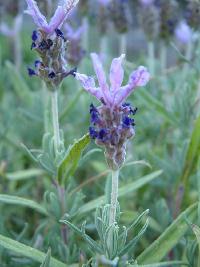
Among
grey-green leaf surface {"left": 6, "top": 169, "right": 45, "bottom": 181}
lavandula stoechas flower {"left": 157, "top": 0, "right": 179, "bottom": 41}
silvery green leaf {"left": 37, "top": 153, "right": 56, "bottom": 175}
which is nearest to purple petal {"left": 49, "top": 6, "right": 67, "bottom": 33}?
silvery green leaf {"left": 37, "top": 153, "right": 56, "bottom": 175}

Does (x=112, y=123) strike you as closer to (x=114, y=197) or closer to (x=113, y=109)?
(x=113, y=109)

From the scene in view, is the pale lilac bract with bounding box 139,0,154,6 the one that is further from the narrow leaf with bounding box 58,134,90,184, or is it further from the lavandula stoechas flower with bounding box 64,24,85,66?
the narrow leaf with bounding box 58,134,90,184

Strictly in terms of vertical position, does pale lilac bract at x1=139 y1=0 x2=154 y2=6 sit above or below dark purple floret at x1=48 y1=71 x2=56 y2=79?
above

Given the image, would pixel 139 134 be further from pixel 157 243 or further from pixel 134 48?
pixel 134 48

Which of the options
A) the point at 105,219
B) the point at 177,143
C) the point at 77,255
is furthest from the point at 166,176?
the point at 105,219

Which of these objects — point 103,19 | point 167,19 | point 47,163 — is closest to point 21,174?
point 47,163

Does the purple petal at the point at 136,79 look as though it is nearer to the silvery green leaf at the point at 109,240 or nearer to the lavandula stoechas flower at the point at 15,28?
the silvery green leaf at the point at 109,240


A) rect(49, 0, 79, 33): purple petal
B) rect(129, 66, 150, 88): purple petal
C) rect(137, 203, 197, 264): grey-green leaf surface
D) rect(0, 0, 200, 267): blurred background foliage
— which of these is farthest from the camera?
rect(0, 0, 200, 267): blurred background foliage

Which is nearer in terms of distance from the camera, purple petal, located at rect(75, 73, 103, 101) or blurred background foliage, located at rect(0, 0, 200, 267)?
purple petal, located at rect(75, 73, 103, 101)
